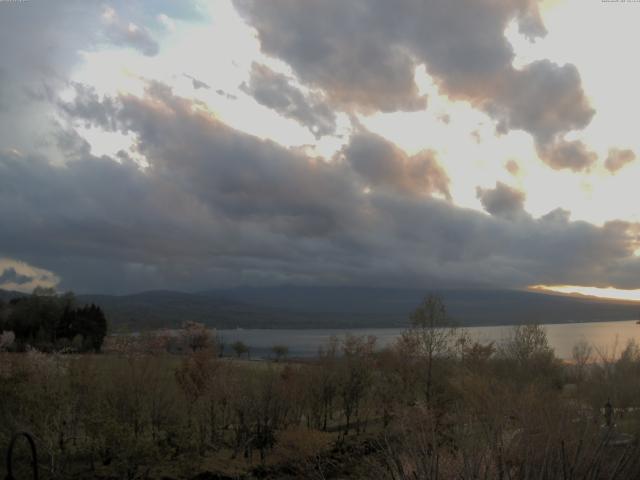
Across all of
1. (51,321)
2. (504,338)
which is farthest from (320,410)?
(51,321)

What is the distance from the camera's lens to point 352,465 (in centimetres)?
2723

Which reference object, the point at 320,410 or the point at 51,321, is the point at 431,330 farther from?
the point at 51,321

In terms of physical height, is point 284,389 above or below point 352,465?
above

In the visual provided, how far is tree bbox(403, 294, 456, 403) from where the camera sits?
4138cm

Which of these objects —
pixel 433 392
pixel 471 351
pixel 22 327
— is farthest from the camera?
pixel 22 327

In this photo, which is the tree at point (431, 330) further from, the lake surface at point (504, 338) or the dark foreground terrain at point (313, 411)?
the lake surface at point (504, 338)

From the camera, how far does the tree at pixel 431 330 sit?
136ft

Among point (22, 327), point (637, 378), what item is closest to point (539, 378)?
point (637, 378)

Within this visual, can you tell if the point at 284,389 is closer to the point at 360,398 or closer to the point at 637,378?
the point at 360,398

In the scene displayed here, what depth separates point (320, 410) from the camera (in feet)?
115

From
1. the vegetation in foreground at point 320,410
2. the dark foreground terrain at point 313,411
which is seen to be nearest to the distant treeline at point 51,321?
the dark foreground terrain at point 313,411

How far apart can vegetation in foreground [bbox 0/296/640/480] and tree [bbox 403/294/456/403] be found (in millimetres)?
100

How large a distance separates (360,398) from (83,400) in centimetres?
1768

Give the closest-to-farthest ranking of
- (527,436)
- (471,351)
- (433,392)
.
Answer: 1. (527,436)
2. (433,392)
3. (471,351)
